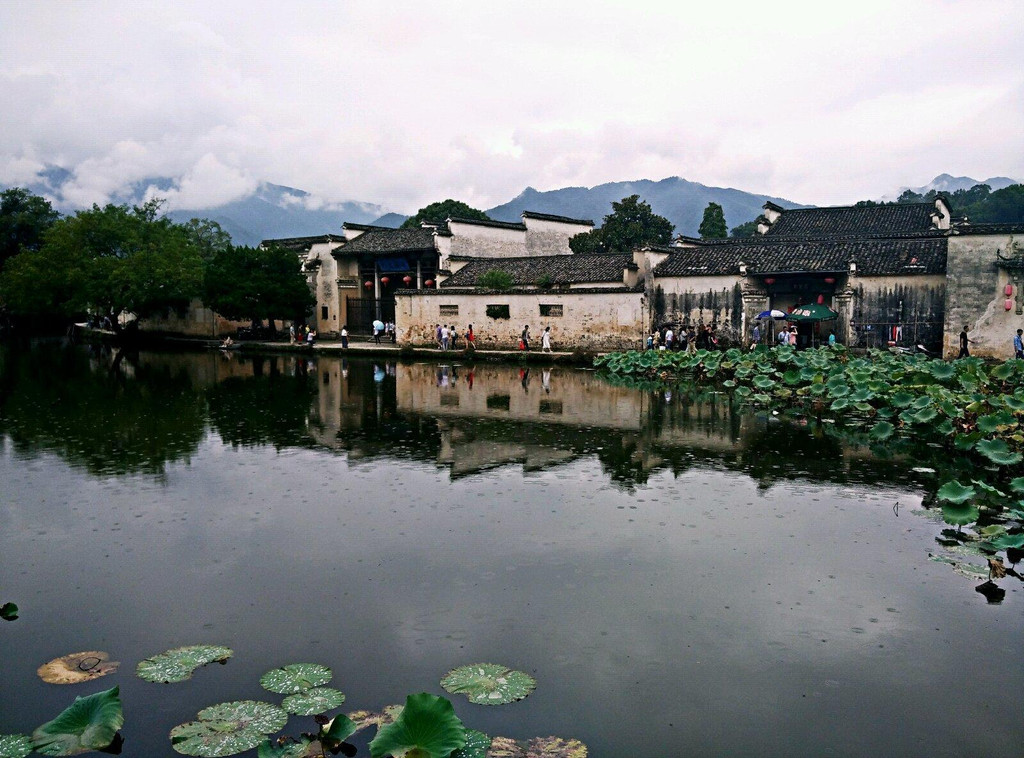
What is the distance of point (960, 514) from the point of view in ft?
26.0

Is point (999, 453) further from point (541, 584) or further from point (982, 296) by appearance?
point (982, 296)

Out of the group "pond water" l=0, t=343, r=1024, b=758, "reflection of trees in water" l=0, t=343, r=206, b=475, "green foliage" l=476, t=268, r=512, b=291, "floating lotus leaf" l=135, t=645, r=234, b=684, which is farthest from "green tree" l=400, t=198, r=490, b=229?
"floating lotus leaf" l=135, t=645, r=234, b=684

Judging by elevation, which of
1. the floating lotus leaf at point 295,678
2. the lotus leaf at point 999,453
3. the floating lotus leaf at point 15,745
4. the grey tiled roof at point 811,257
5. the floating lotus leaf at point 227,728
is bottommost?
the floating lotus leaf at point 227,728

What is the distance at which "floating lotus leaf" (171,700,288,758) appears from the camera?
14.1ft

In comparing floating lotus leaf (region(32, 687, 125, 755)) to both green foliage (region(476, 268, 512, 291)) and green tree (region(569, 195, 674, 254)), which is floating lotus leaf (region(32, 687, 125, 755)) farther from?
green tree (region(569, 195, 674, 254))

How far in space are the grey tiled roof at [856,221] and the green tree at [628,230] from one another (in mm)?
9826

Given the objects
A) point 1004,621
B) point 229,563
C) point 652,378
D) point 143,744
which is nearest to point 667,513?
point 1004,621

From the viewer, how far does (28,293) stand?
39.7 metres

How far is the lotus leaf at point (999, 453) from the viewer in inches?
372

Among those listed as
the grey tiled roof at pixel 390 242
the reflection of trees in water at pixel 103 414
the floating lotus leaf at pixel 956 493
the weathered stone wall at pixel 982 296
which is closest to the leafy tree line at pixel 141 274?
the grey tiled roof at pixel 390 242

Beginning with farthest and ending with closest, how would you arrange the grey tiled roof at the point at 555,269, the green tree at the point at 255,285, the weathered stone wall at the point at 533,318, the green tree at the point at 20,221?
the green tree at the point at 20,221 < the green tree at the point at 255,285 < the grey tiled roof at the point at 555,269 < the weathered stone wall at the point at 533,318

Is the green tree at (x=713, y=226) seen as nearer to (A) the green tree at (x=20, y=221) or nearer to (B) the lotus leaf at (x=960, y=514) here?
(A) the green tree at (x=20, y=221)

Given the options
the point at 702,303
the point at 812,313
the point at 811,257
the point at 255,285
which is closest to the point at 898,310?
the point at 812,313

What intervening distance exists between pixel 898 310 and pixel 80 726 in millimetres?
25045
